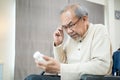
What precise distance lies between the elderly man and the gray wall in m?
2.02

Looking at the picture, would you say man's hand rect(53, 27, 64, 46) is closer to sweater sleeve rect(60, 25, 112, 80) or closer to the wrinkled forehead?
the wrinkled forehead

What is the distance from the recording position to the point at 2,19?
351cm

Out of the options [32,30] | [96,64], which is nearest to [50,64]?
[96,64]

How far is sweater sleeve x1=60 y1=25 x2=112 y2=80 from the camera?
1.25m

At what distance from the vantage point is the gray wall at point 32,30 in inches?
141

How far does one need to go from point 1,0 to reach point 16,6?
265 millimetres

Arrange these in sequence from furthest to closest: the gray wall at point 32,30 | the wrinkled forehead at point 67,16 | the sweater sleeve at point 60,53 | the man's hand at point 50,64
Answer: the gray wall at point 32,30
the sweater sleeve at point 60,53
the wrinkled forehead at point 67,16
the man's hand at point 50,64

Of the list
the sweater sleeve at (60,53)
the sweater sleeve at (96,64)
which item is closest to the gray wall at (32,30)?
the sweater sleeve at (60,53)

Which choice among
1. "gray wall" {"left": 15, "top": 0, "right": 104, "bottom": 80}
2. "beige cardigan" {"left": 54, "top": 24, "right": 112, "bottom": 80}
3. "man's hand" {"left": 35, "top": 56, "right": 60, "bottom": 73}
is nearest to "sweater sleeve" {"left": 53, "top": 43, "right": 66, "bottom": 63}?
"beige cardigan" {"left": 54, "top": 24, "right": 112, "bottom": 80}

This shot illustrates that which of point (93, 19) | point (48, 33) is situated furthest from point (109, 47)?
point (93, 19)

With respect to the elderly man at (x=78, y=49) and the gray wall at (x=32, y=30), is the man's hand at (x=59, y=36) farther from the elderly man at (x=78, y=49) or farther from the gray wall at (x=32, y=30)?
the gray wall at (x=32, y=30)

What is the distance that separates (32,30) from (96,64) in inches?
103

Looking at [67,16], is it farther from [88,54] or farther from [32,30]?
[32,30]

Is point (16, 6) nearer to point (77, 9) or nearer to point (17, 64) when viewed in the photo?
point (17, 64)
